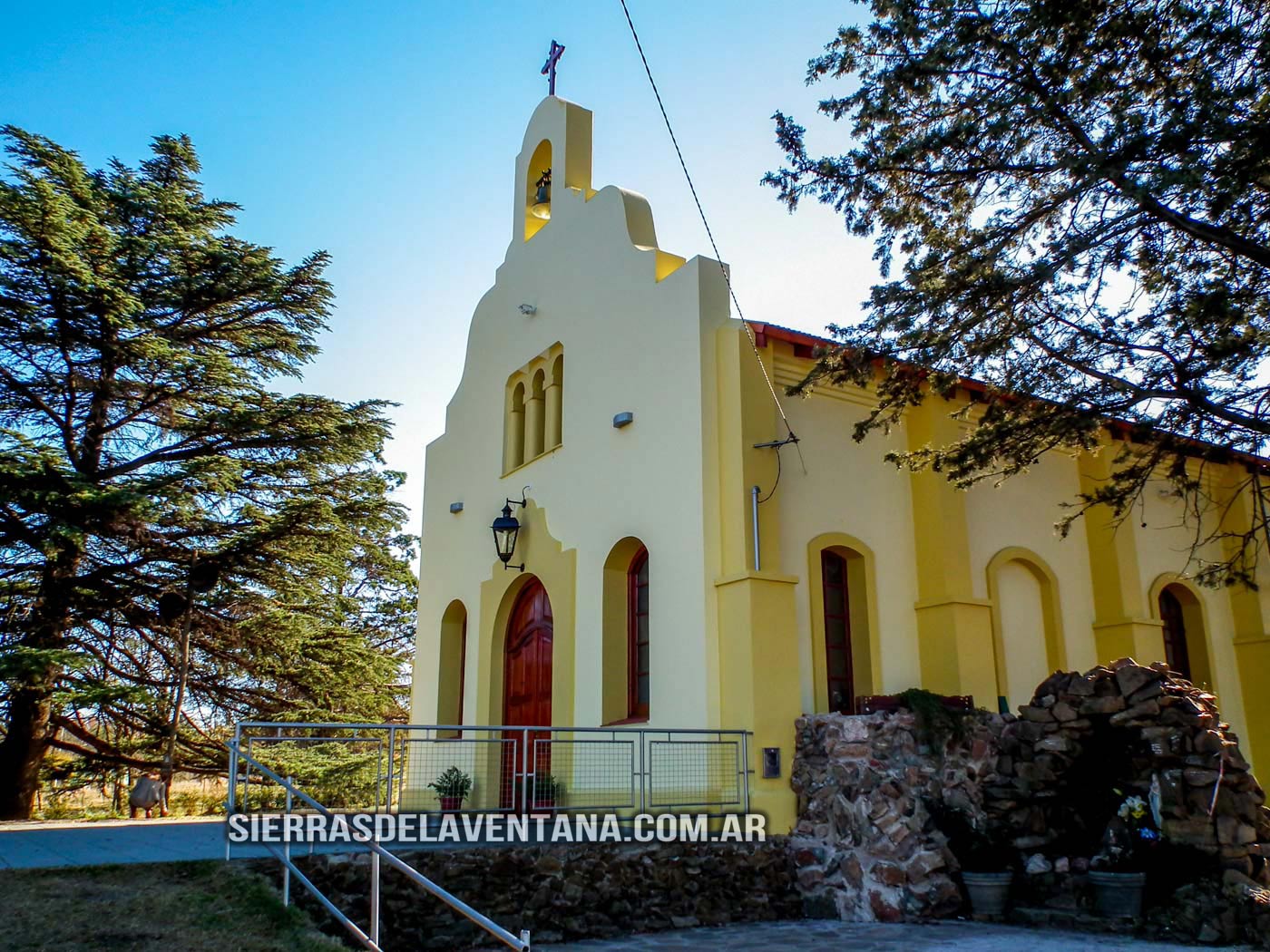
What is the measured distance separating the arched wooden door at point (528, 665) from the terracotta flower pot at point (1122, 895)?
21.7 feet

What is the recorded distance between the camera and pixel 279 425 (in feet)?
56.0

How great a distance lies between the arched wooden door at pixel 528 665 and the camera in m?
13.3

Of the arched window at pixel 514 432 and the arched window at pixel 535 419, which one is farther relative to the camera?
the arched window at pixel 514 432

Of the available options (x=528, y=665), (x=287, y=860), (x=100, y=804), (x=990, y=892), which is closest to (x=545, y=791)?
(x=528, y=665)

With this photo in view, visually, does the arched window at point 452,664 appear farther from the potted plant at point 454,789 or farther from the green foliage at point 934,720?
the green foliage at point 934,720

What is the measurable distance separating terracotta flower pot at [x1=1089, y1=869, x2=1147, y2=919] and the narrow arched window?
4.85 meters

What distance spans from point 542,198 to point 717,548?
8144 millimetres

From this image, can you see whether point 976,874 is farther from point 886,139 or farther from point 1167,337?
point 886,139

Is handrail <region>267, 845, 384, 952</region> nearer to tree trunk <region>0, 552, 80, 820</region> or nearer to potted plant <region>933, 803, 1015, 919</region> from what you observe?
potted plant <region>933, 803, 1015, 919</region>

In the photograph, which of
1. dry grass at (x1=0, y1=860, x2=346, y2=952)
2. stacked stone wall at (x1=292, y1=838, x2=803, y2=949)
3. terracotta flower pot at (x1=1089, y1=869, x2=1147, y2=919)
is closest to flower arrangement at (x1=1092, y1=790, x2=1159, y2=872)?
terracotta flower pot at (x1=1089, y1=869, x2=1147, y2=919)

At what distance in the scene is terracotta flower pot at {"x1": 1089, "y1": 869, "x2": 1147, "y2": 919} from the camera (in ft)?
27.6

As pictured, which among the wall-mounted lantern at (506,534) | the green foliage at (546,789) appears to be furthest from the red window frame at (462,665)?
the green foliage at (546,789)

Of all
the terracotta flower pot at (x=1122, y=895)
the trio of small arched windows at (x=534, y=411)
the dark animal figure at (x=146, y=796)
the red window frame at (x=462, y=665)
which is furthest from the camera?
the red window frame at (x=462, y=665)

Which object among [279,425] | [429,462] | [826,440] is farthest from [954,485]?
[279,425]
